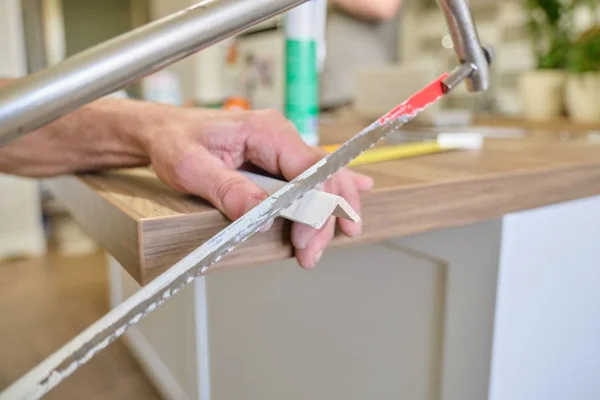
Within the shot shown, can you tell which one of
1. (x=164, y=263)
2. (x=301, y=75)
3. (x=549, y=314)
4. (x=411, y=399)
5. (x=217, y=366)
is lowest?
(x=217, y=366)

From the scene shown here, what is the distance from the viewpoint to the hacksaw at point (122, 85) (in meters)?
0.25

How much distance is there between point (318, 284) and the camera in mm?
753

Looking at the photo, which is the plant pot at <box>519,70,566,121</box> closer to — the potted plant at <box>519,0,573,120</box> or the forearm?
the potted plant at <box>519,0,573,120</box>

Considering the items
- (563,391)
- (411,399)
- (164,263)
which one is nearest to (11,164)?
(164,263)

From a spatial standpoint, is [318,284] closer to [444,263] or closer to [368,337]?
[368,337]

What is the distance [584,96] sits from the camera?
125 cm

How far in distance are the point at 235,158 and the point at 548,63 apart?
4.20 ft

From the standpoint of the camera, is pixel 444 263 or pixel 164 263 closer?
pixel 164 263

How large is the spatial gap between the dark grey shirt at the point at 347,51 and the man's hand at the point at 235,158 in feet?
3.15

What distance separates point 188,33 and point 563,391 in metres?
0.61

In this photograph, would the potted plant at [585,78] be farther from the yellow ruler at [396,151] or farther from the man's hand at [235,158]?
the man's hand at [235,158]

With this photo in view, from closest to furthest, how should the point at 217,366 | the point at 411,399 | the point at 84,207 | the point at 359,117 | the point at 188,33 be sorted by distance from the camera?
the point at 188,33
the point at 84,207
the point at 411,399
the point at 217,366
the point at 359,117

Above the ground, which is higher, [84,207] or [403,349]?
[84,207]

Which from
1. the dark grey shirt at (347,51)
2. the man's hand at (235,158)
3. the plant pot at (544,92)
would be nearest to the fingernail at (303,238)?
the man's hand at (235,158)
